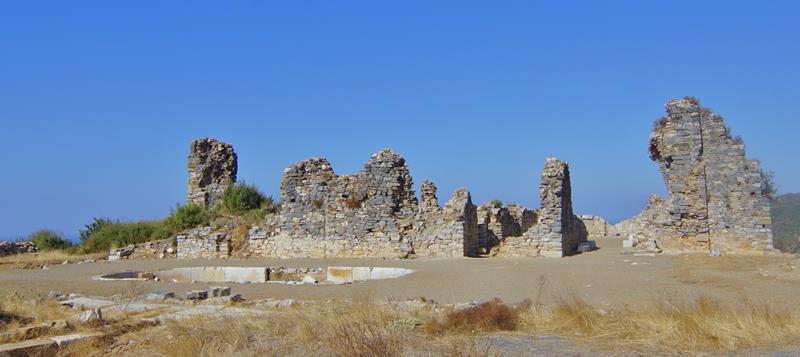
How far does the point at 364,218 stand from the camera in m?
19.4

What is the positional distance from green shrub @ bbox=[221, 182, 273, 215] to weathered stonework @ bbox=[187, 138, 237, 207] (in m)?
0.82

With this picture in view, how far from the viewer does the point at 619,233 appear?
3141cm

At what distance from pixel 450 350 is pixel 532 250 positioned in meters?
12.8

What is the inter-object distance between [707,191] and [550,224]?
4.19 m

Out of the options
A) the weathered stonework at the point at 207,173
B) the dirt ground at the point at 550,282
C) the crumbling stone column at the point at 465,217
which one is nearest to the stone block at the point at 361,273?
the dirt ground at the point at 550,282

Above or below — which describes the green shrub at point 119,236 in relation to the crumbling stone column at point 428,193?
below

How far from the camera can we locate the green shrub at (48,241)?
25.9 metres

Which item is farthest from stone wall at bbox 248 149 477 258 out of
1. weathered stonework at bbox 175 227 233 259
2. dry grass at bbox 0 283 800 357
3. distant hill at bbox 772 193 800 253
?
distant hill at bbox 772 193 800 253

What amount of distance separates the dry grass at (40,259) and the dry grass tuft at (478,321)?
16718 mm

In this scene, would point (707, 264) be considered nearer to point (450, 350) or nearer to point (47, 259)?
point (450, 350)

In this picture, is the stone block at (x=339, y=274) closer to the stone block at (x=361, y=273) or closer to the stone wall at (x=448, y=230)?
the stone block at (x=361, y=273)

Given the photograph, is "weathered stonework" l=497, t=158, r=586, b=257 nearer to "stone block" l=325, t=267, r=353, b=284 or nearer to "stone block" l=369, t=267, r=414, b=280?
"stone block" l=369, t=267, r=414, b=280

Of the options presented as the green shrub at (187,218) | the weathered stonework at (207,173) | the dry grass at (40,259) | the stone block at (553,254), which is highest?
the weathered stonework at (207,173)

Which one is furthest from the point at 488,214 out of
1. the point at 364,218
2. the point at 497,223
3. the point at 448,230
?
the point at 364,218
